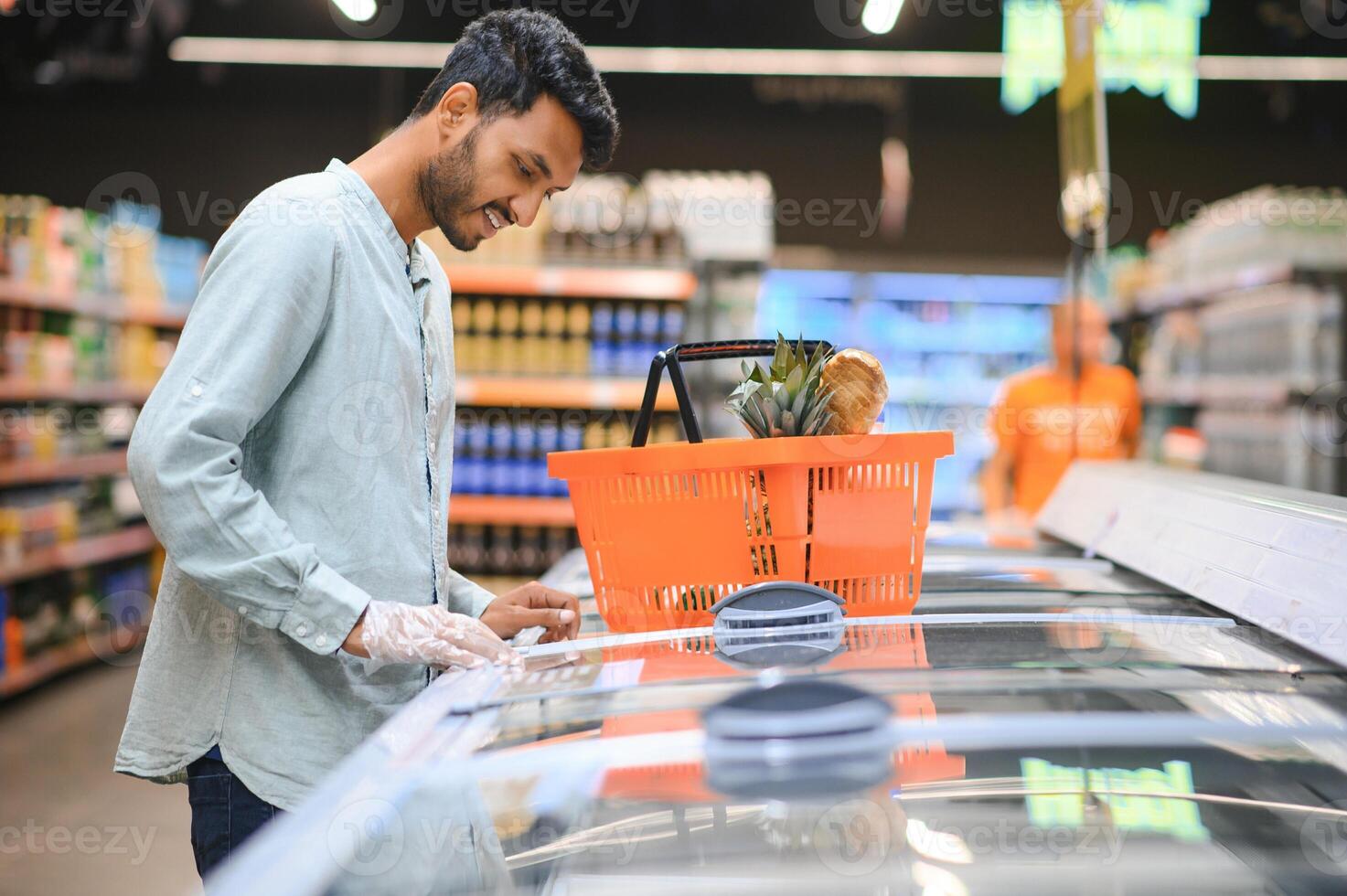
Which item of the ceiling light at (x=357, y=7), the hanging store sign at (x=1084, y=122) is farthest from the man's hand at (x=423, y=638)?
the hanging store sign at (x=1084, y=122)

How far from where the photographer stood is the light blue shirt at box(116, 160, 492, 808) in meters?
1.22

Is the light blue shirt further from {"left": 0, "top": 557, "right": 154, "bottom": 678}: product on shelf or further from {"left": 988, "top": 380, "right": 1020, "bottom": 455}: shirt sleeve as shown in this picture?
{"left": 0, "top": 557, "right": 154, "bottom": 678}: product on shelf

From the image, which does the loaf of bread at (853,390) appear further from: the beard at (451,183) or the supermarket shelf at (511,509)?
the supermarket shelf at (511,509)

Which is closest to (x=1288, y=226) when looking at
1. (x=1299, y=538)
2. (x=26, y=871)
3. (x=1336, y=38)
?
(x=1336, y=38)

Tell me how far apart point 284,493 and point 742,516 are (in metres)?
0.59

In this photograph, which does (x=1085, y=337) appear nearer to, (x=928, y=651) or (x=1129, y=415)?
(x=1129, y=415)

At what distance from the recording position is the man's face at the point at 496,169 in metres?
1.47

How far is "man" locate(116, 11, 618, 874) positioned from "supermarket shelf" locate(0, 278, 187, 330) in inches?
180

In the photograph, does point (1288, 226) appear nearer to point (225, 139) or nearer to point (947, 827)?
point (947, 827)

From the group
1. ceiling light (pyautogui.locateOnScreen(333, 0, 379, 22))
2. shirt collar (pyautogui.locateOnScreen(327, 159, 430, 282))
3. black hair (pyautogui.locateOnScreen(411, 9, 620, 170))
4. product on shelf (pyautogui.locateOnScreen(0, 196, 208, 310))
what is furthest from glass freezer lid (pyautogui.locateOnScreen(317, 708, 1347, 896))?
product on shelf (pyautogui.locateOnScreen(0, 196, 208, 310))

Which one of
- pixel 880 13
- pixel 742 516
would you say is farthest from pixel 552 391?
pixel 742 516

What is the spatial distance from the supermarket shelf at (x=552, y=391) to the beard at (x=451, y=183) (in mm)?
3747

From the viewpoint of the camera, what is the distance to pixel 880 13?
2.34m

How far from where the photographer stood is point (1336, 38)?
22.6ft
